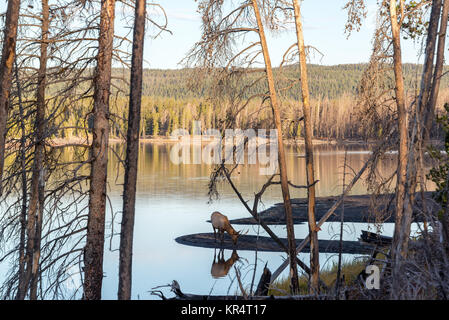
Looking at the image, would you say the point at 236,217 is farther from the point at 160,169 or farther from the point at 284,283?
the point at 160,169

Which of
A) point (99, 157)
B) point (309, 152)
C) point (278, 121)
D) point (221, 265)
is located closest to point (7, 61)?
point (99, 157)

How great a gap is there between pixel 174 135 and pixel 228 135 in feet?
354

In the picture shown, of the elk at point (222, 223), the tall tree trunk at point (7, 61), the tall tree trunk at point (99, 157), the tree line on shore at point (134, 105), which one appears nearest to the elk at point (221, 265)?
the elk at point (222, 223)

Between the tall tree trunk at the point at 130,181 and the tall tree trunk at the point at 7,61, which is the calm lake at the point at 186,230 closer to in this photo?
the tall tree trunk at the point at 130,181

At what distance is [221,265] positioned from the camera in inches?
640

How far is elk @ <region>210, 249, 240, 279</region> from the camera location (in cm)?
1547

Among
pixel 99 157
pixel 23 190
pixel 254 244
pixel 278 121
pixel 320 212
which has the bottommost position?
pixel 254 244

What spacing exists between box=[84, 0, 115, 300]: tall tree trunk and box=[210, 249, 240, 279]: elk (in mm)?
6823

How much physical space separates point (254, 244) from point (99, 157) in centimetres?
1029

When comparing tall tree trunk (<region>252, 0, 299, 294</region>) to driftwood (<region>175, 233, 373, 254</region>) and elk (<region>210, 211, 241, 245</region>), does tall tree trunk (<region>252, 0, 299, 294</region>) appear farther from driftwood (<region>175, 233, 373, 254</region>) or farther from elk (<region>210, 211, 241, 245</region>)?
elk (<region>210, 211, 241, 245</region>)

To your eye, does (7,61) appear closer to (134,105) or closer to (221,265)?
(134,105)

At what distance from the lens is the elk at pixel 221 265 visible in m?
15.5

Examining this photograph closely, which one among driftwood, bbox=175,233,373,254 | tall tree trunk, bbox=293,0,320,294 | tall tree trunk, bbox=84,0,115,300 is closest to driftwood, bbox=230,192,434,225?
driftwood, bbox=175,233,373,254
